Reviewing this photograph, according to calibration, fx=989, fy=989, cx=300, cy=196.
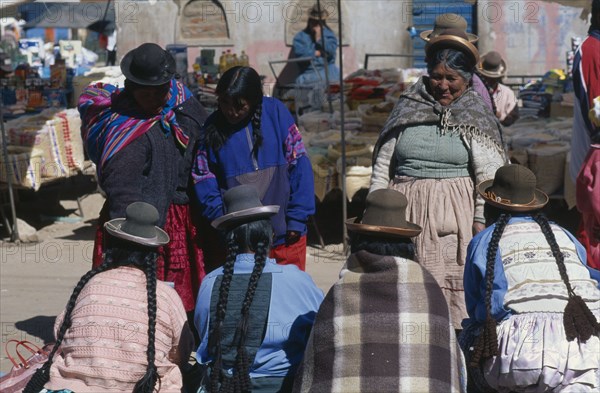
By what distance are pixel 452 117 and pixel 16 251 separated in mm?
4809

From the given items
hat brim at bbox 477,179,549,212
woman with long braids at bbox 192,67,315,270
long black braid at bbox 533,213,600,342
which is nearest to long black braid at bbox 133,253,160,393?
woman with long braids at bbox 192,67,315,270

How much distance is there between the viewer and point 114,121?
4746mm

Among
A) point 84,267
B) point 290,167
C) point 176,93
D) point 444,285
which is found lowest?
point 84,267

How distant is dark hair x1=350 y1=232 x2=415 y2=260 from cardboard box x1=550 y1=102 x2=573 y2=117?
683cm

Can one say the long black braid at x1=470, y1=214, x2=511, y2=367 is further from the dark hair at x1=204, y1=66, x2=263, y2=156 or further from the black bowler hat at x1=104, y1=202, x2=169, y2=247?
the dark hair at x1=204, y1=66, x2=263, y2=156

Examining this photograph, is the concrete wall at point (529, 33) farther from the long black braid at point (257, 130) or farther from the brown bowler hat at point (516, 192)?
the brown bowler hat at point (516, 192)

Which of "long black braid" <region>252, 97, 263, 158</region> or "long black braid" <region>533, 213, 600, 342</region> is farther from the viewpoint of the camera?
"long black braid" <region>252, 97, 263, 158</region>

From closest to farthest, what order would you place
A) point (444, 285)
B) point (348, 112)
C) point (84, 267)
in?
point (444, 285), point (84, 267), point (348, 112)

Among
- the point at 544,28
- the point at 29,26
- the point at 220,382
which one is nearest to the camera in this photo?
the point at 220,382

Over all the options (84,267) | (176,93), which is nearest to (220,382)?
(176,93)

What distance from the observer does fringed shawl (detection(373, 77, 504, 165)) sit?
470 cm

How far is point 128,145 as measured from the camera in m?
4.72

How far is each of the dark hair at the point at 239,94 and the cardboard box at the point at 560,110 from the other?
5858mm

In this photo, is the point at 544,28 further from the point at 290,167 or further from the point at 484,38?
the point at 290,167
